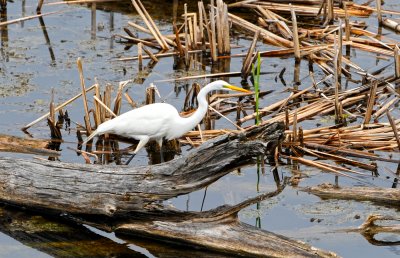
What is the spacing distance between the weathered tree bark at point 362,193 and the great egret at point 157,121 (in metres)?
1.49

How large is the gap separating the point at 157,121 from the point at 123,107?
1.77m

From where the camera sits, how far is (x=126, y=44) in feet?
43.5

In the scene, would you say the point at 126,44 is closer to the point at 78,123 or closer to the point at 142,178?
the point at 78,123

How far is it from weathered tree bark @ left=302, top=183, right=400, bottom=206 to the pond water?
2.3 inches

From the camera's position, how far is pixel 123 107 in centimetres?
1082

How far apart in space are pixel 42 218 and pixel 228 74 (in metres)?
4.49

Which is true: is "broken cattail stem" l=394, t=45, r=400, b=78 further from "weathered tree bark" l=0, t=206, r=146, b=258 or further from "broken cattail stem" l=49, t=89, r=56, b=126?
"weathered tree bark" l=0, t=206, r=146, b=258

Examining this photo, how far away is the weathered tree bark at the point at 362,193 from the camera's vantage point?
26.2ft

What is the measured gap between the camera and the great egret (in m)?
9.13

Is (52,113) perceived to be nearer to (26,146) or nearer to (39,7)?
(26,146)

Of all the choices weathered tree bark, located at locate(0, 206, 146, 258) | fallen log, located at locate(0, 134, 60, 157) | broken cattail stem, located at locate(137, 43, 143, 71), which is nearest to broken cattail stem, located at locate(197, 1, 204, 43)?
broken cattail stem, located at locate(137, 43, 143, 71)

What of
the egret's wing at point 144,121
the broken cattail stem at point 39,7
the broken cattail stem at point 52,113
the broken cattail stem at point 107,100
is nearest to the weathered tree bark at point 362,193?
the egret's wing at point 144,121

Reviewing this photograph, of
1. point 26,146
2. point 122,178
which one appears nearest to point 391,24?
point 26,146

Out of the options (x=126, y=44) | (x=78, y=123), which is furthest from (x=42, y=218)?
(x=126, y=44)
